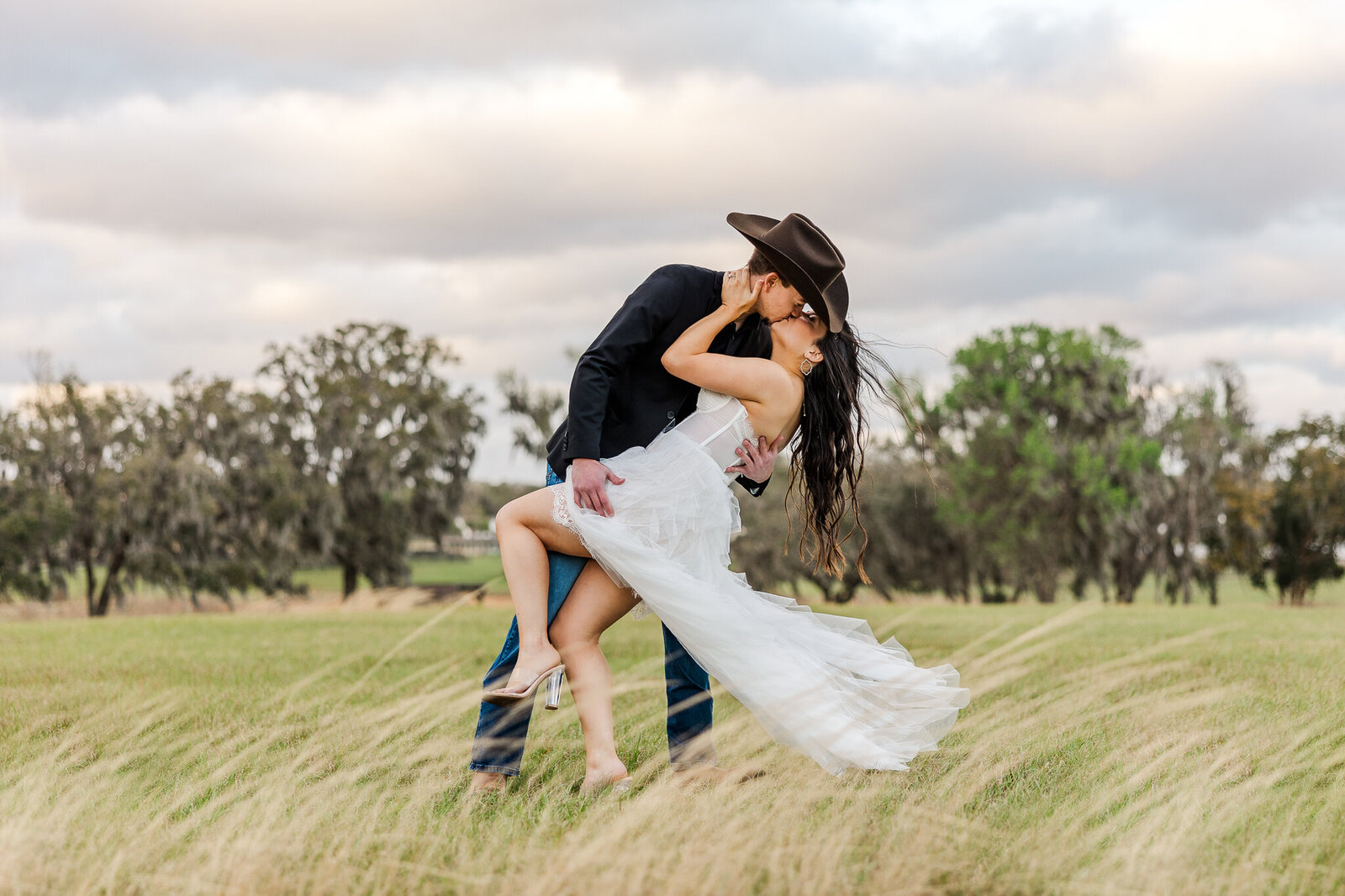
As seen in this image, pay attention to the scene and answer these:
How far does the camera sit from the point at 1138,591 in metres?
42.5

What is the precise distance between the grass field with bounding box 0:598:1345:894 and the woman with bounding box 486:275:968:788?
0.22 m

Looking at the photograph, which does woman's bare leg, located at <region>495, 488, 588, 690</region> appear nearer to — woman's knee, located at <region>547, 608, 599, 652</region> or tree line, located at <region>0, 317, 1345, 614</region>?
woman's knee, located at <region>547, 608, 599, 652</region>

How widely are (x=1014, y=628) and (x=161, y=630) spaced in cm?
1004

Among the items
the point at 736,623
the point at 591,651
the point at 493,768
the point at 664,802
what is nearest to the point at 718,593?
the point at 736,623

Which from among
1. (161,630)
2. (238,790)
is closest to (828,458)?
(238,790)

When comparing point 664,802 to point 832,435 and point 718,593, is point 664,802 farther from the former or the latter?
point 832,435

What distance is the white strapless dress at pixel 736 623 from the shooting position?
11.1 feet

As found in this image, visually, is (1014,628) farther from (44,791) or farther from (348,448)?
(348,448)

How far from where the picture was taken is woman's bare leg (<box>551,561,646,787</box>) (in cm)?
354

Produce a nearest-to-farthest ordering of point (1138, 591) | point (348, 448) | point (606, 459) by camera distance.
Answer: point (606, 459), point (348, 448), point (1138, 591)

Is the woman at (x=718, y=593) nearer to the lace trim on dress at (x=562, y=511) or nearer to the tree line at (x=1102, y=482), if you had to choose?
the lace trim on dress at (x=562, y=511)

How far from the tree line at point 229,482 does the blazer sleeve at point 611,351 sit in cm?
2603

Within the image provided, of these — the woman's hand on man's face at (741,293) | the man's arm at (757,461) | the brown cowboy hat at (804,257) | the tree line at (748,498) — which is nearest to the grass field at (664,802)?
the man's arm at (757,461)

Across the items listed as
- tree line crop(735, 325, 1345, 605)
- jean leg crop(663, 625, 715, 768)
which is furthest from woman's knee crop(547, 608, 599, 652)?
tree line crop(735, 325, 1345, 605)
